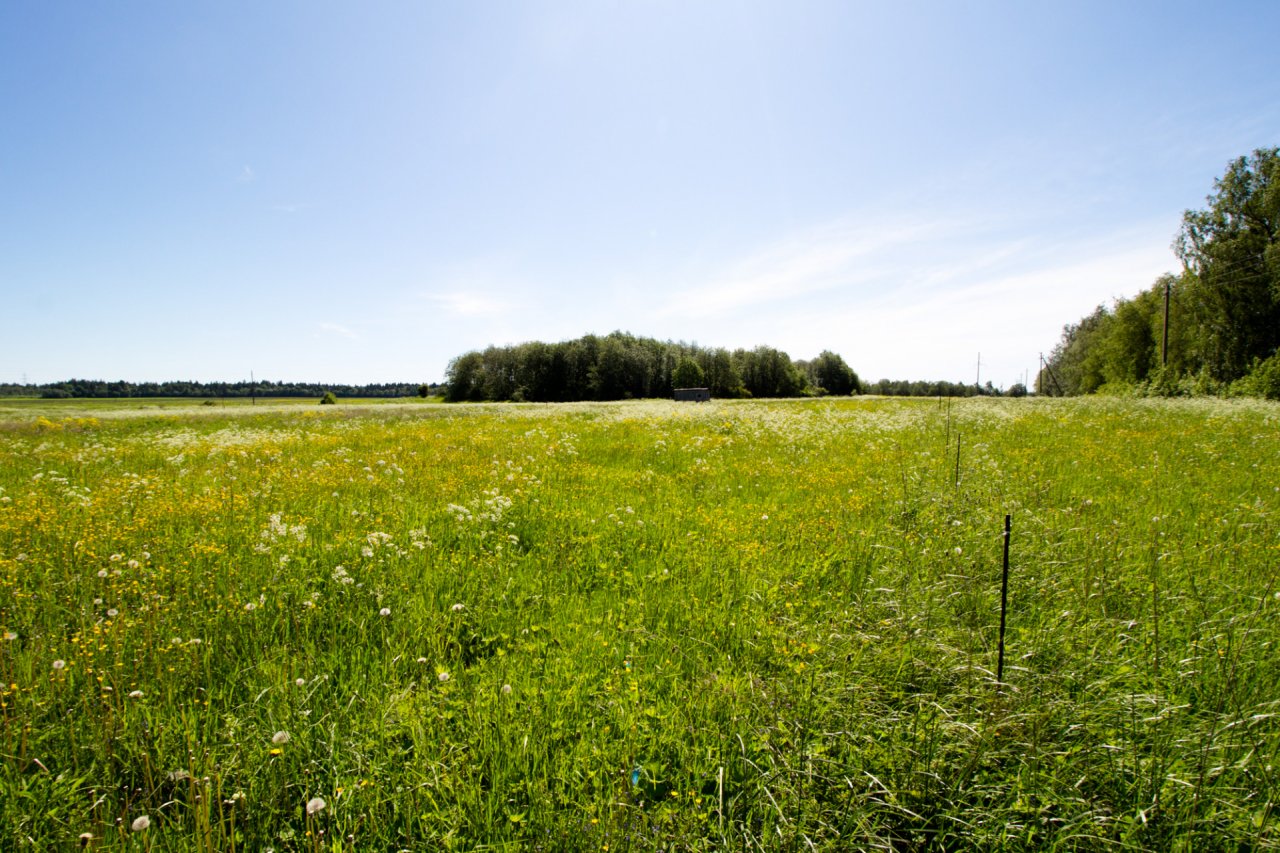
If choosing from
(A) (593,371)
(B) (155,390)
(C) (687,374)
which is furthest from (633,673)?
(B) (155,390)

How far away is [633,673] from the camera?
3.11 meters

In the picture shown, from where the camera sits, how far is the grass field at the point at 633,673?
6.85 feet

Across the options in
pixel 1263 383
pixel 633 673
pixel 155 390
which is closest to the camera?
pixel 633 673

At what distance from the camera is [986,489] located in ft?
23.6

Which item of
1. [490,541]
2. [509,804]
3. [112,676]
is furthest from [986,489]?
[112,676]

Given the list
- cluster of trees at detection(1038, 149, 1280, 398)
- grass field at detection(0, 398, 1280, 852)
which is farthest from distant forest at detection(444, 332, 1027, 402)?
grass field at detection(0, 398, 1280, 852)

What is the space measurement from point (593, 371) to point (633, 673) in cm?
8421

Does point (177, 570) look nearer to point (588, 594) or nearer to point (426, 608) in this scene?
point (426, 608)

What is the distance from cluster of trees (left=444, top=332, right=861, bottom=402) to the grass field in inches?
3137

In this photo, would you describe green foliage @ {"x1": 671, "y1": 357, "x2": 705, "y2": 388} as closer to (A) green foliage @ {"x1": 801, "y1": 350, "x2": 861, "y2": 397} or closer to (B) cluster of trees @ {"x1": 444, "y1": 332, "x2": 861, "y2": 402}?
(B) cluster of trees @ {"x1": 444, "y1": 332, "x2": 861, "y2": 402}

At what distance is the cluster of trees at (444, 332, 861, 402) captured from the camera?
8706 cm

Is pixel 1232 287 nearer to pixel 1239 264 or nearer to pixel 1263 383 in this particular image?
pixel 1239 264

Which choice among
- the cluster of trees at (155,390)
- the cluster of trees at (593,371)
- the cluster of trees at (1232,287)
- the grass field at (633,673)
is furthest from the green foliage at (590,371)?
the grass field at (633,673)

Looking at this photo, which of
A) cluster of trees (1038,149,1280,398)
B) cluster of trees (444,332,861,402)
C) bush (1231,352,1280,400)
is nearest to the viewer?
bush (1231,352,1280,400)
